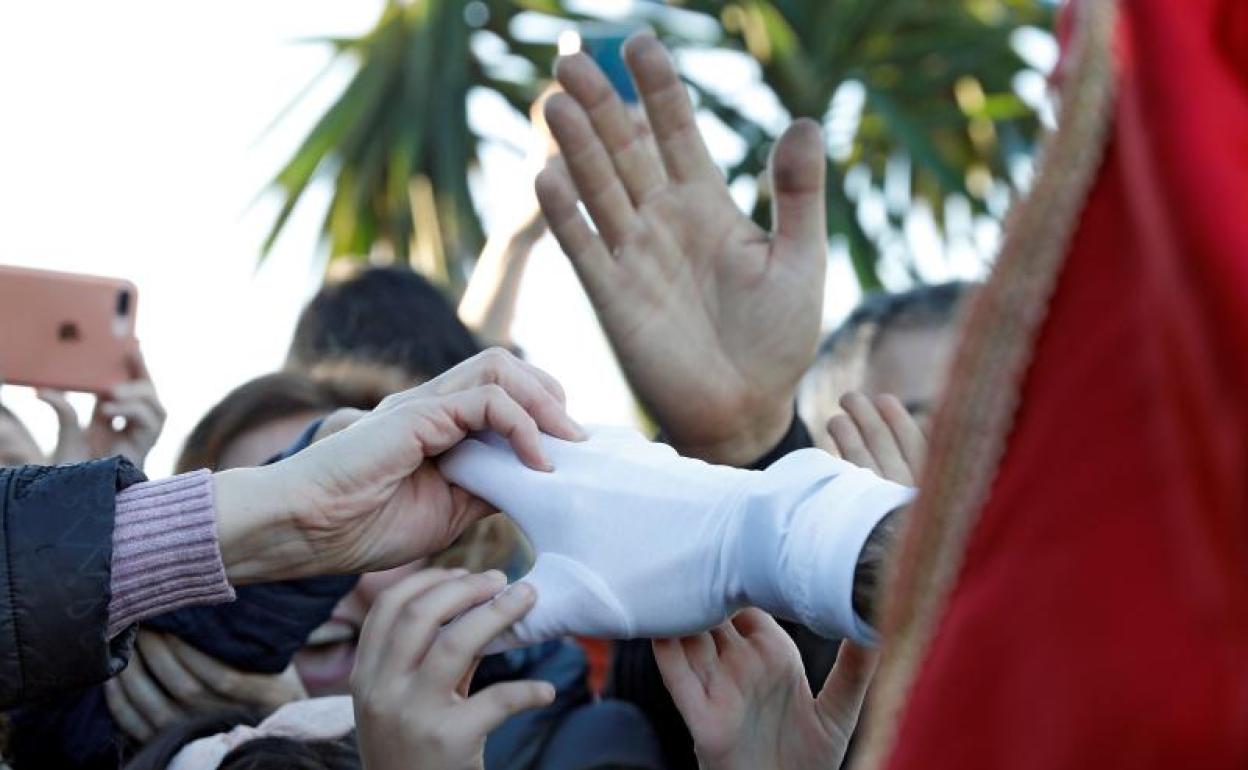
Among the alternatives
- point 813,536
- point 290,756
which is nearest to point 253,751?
point 290,756

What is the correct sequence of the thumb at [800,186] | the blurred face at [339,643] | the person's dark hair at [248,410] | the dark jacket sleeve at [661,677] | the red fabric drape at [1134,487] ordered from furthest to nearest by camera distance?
1. the person's dark hair at [248,410]
2. the blurred face at [339,643]
3. the dark jacket sleeve at [661,677]
4. the thumb at [800,186]
5. the red fabric drape at [1134,487]

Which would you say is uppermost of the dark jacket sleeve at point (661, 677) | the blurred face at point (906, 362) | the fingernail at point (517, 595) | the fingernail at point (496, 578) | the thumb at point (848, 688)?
the fingernail at point (517, 595)

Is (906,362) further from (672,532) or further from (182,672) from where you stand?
(672,532)

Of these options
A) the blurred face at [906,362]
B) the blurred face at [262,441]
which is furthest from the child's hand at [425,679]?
the blurred face at [906,362]

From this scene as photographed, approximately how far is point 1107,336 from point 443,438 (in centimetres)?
64

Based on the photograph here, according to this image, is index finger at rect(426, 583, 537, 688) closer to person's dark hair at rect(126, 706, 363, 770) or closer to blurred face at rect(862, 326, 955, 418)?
person's dark hair at rect(126, 706, 363, 770)

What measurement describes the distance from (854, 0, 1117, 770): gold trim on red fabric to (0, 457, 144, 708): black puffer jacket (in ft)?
2.00

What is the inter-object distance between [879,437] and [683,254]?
23 centimetres

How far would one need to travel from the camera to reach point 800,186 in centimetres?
163

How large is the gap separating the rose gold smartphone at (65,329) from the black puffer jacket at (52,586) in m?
0.93

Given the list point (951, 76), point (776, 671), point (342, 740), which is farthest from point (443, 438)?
point (951, 76)

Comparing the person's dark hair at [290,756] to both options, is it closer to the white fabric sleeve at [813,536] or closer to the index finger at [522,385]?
the index finger at [522,385]

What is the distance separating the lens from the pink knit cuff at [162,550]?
1229mm

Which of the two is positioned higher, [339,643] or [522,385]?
[522,385]
